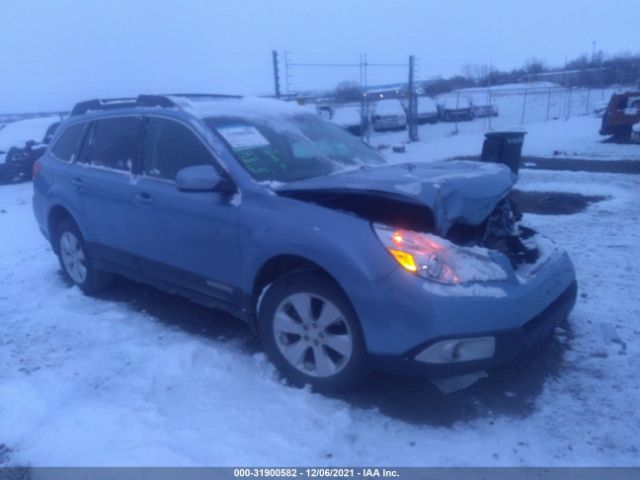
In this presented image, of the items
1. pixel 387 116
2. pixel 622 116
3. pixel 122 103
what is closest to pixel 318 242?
pixel 122 103

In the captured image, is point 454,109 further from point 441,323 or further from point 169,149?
point 441,323

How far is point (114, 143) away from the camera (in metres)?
4.68

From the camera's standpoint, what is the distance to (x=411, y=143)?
19500 mm

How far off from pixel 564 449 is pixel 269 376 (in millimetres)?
1776

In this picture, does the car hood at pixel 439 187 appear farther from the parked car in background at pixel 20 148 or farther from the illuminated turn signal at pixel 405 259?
the parked car in background at pixel 20 148

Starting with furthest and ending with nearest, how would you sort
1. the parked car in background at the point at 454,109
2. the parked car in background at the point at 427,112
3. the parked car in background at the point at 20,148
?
the parked car in background at the point at 454,109 → the parked car in background at the point at 427,112 → the parked car in background at the point at 20,148

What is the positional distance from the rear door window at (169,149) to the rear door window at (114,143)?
191 millimetres

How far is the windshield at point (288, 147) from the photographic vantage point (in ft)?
12.4

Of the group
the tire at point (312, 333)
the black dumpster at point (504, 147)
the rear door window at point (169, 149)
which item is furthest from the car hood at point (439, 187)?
the black dumpster at point (504, 147)

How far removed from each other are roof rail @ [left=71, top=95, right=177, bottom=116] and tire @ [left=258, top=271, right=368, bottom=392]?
6.09 feet

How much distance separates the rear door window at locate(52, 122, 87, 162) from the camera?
5145mm

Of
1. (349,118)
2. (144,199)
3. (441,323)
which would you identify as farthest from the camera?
(349,118)

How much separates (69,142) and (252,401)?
11.2 feet

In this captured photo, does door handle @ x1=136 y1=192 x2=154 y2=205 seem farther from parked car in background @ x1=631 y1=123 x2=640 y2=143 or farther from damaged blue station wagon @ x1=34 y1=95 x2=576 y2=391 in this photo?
parked car in background @ x1=631 y1=123 x2=640 y2=143
